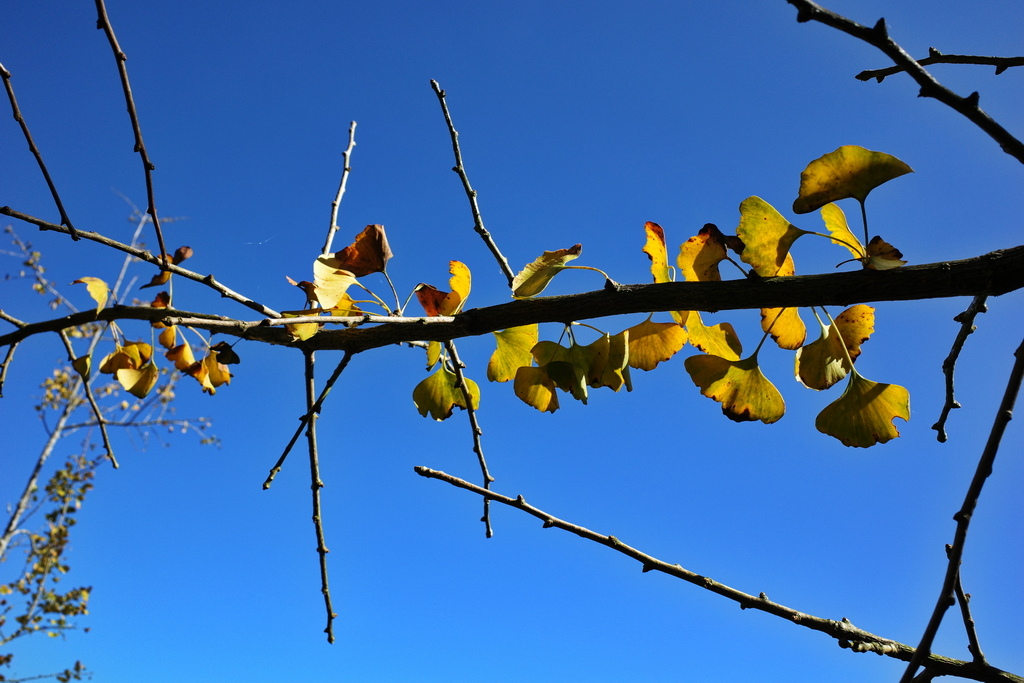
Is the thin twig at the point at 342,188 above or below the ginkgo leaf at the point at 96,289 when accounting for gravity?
above

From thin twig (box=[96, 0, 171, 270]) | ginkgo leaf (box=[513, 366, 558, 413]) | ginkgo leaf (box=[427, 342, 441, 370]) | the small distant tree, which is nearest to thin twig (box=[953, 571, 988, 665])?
the small distant tree

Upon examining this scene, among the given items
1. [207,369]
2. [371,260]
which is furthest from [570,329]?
[207,369]

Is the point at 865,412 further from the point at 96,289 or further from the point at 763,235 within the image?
the point at 96,289

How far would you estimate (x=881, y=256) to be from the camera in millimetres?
519

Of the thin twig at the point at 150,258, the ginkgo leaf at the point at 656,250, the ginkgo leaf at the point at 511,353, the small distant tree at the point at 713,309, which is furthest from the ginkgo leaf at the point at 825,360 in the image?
the thin twig at the point at 150,258

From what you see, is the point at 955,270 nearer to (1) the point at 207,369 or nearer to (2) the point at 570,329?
(2) the point at 570,329

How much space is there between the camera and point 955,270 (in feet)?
1.47

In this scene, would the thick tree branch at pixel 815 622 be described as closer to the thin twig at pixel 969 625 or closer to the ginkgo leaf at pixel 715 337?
the thin twig at pixel 969 625

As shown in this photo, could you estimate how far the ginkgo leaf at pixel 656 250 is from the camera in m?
0.56

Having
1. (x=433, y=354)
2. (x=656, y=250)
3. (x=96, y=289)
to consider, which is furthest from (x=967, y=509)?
(x=96, y=289)

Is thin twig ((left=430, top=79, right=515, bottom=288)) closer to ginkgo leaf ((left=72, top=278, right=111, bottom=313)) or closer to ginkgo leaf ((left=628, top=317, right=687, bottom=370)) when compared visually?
ginkgo leaf ((left=628, top=317, right=687, bottom=370))

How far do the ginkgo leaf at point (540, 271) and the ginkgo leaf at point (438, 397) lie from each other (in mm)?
248

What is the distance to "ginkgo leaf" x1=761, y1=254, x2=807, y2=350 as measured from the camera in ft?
1.95

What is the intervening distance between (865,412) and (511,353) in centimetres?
36
